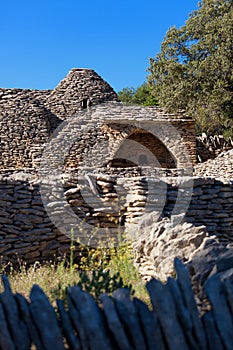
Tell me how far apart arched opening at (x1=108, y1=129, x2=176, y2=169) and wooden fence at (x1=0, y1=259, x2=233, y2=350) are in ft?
59.3

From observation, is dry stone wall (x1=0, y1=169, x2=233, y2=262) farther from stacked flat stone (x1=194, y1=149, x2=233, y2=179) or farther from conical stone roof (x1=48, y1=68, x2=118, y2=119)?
conical stone roof (x1=48, y1=68, x2=118, y2=119)

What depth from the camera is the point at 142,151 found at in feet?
74.0

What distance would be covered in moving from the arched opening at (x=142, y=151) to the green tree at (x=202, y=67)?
82.4 inches

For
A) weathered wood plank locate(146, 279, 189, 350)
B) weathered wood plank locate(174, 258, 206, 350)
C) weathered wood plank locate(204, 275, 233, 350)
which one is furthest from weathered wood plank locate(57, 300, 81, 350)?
weathered wood plank locate(204, 275, 233, 350)

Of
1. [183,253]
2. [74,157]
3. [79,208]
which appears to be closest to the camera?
[183,253]

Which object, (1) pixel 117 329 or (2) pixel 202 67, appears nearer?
(1) pixel 117 329

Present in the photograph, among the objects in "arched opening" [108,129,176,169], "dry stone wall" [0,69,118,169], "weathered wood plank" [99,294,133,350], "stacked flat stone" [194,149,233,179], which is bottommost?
"weathered wood plank" [99,294,133,350]

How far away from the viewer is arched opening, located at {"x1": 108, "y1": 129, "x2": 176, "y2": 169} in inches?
832

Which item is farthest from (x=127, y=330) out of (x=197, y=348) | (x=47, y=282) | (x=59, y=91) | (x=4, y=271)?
(x=59, y=91)

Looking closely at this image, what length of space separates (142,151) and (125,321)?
20.1 m

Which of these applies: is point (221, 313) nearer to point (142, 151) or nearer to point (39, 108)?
point (142, 151)

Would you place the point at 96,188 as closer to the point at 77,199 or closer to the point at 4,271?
the point at 77,199

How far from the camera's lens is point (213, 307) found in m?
2.64

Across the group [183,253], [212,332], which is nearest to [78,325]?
[212,332]
